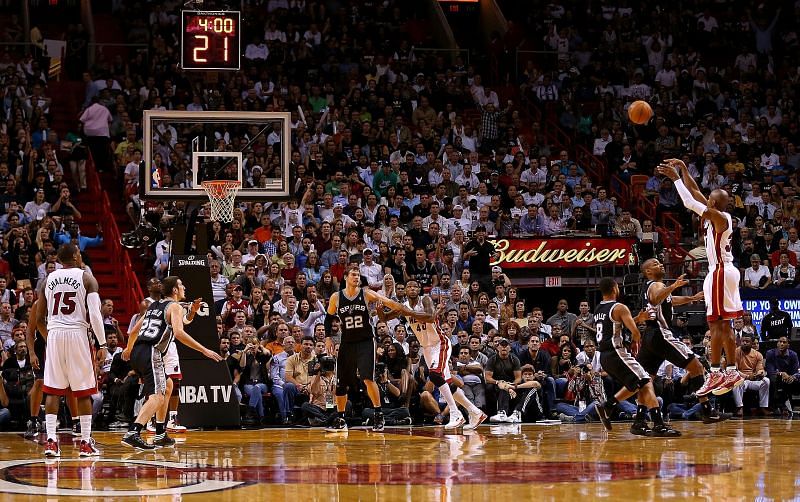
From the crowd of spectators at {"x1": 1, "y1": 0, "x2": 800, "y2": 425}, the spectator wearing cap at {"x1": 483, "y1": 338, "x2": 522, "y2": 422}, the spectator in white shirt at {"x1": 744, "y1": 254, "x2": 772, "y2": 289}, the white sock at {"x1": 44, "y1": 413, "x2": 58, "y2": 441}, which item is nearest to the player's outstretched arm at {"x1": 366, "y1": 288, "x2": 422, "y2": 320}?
the crowd of spectators at {"x1": 1, "y1": 0, "x2": 800, "y2": 425}

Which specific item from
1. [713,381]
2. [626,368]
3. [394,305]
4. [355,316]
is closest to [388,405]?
[355,316]

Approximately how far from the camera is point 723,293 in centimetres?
1234

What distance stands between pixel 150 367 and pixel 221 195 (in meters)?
4.04

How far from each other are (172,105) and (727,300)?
13181mm

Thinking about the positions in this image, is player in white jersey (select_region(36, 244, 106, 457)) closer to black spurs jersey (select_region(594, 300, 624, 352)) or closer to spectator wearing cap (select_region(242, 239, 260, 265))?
black spurs jersey (select_region(594, 300, 624, 352))

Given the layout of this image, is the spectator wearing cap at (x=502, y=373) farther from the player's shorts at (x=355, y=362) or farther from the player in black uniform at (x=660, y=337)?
the player in black uniform at (x=660, y=337)

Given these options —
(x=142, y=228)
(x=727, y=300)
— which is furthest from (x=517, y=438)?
(x=142, y=228)

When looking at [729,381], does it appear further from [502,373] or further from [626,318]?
[502,373]

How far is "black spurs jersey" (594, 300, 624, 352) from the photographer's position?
1298cm

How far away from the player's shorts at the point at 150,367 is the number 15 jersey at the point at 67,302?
0.92m

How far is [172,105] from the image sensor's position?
74.6 feet

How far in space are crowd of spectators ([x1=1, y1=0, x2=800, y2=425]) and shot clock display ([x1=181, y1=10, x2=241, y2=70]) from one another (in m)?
2.25

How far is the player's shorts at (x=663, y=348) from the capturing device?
13.3 metres

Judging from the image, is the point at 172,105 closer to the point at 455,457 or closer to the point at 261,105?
the point at 261,105
